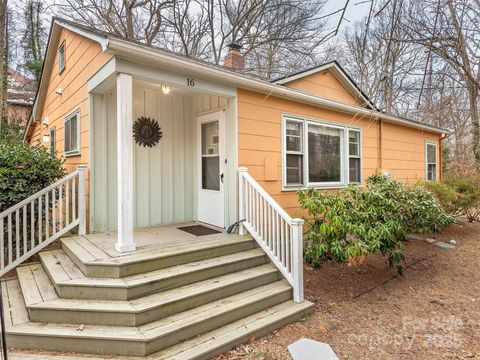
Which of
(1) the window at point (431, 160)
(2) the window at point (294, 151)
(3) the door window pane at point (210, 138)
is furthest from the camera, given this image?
(1) the window at point (431, 160)

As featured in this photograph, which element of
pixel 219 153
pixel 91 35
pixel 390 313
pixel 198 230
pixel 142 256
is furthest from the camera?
pixel 219 153

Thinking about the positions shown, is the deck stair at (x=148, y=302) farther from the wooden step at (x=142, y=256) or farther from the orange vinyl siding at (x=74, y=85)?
the orange vinyl siding at (x=74, y=85)

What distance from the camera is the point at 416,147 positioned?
30.4 feet

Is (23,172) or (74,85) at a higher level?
(74,85)

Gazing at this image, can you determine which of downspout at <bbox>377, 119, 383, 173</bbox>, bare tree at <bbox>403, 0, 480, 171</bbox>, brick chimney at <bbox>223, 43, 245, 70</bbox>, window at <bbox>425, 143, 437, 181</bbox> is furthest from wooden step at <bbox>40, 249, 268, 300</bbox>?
window at <bbox>425, 143, 437, 181</bbox>

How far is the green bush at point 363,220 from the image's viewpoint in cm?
384

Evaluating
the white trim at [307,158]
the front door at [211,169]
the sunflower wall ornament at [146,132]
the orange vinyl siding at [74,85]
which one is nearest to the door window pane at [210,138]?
the front door at [211,169]

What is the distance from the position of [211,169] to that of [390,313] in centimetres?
345

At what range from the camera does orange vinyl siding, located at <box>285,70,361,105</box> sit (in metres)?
6.79

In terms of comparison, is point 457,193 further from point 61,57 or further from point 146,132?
point 61,57

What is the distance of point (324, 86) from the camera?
7398 mm

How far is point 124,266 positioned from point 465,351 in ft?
11.3

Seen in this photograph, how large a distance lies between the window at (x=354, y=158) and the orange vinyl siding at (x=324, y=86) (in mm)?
1249

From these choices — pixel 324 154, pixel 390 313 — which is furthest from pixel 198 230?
pixel 324 154
